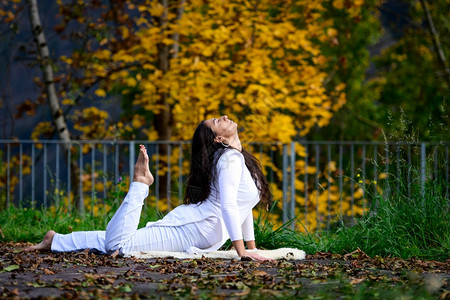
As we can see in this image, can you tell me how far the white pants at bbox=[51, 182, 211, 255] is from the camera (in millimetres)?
4988

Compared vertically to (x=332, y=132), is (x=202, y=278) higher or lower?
lower

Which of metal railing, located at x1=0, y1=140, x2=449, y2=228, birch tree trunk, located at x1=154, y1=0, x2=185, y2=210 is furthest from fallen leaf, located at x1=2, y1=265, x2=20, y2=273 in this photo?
birch tree trunk, located at x1=154, y1=0, x2=185, y2=210

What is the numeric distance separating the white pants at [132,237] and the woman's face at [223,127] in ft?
2.26

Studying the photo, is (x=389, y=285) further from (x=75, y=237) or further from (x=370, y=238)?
(x=75, y=237)

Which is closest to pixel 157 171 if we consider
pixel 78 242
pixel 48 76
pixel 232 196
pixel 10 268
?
pixel 48 76

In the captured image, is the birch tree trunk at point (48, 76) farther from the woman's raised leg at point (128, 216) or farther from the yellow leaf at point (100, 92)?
the woman's raised leg at point (128, 216)

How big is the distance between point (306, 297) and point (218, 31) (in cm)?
546

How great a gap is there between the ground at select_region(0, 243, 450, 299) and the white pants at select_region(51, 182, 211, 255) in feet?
0.43

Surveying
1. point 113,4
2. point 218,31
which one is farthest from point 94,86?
point 218,31

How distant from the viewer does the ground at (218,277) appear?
10.9 feet

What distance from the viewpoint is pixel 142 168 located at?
499 centimetres

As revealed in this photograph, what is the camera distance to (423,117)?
494 inches

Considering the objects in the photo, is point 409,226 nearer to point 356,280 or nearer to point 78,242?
point 356,280

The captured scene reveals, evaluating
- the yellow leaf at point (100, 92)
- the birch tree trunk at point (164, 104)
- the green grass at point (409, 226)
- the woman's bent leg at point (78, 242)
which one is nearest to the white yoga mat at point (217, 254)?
the woman's bent leg at point (78, 242)
